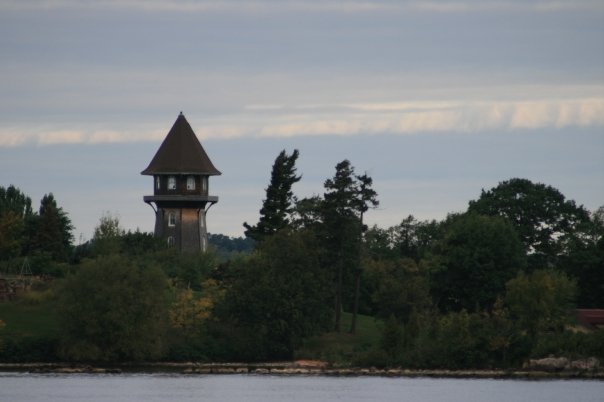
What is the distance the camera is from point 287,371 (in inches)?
4090

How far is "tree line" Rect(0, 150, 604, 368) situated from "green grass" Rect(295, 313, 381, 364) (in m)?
0.60

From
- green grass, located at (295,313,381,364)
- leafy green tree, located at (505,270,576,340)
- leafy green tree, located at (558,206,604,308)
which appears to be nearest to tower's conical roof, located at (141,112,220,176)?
green grass, located at (295,313,381,364)

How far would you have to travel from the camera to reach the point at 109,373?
100938 mm

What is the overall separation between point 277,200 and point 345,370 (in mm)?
31128

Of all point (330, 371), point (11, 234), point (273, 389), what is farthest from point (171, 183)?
point (273, 389)

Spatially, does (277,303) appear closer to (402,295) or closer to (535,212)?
(402,295)

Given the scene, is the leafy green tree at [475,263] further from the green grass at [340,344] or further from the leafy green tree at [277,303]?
the leafy green tree at [277,303]

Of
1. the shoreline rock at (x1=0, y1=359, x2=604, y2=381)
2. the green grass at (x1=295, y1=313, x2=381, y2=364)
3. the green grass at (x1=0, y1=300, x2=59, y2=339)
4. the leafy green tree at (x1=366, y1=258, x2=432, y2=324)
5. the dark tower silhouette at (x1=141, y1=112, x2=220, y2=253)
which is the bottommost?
the shoreline rock at (x1=0, y1=359, x2=604, y2=381)

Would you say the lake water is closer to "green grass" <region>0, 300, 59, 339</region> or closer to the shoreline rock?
the shoreline rock

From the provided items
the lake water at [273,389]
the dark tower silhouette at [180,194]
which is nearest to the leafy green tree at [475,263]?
the dark tower silhouette at [180,194]

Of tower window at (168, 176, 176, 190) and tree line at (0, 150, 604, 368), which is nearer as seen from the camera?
tree line at (0, 150, 604, 368)

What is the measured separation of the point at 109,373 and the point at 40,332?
25.0 feet

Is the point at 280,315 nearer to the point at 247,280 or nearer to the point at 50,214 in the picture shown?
the point at 247,280

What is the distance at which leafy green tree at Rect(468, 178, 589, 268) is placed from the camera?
5389 inches
